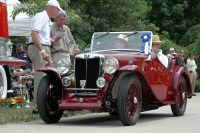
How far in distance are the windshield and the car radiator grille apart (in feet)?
4.07

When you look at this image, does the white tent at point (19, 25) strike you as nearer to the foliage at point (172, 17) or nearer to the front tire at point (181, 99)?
the front tire at point (181, 99)

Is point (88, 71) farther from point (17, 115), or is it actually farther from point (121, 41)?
point (17, 115)

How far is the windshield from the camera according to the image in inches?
436

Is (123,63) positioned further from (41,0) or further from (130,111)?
(41,0)

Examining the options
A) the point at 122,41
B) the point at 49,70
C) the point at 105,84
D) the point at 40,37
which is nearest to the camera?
the point at 105,84

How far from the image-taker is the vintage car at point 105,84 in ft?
31.6

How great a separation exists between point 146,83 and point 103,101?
1.04 meters

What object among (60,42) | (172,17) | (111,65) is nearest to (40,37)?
(60,42)

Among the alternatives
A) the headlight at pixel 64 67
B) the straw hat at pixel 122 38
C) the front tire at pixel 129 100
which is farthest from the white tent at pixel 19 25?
the front tire at pixel 129 100

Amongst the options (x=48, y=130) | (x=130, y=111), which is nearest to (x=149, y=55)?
(x=130, y=111)

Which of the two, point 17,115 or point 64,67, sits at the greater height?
point 64,67

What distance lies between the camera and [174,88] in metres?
11.5

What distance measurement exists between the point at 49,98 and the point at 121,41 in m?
1.91

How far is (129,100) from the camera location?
9.81 m
